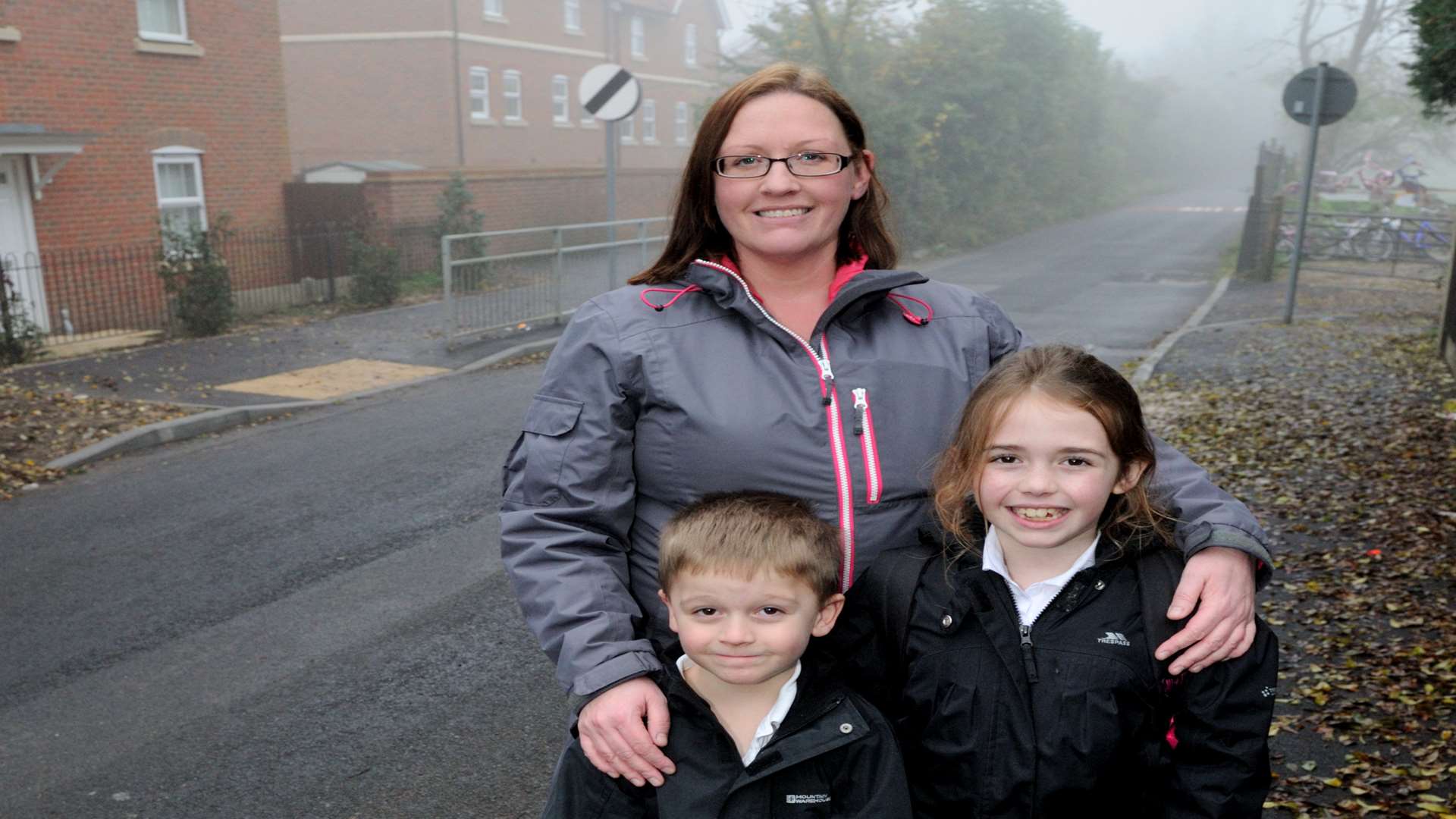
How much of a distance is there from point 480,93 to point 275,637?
3167 cm

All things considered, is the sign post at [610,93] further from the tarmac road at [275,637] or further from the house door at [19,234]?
the house door at [19,234]

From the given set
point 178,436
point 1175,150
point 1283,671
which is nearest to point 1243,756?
point 1283,671

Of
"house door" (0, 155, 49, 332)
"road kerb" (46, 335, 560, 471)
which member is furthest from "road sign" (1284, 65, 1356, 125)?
"house door" (0, 155, 49, 332)

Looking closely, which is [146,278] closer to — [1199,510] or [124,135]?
[124,135]

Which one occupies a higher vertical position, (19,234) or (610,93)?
(610,93)

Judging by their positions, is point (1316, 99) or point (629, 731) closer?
point (629, 731)

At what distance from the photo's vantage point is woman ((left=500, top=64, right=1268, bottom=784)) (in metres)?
2.07

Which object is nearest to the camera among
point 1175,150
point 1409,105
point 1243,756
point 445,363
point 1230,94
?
point 1243,756

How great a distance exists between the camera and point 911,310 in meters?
2.37

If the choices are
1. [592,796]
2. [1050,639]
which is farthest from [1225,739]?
[592,796]

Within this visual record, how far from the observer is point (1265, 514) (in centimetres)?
686

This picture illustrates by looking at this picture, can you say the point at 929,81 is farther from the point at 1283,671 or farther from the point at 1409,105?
the point at 1283,671

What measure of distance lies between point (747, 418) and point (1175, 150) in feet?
257

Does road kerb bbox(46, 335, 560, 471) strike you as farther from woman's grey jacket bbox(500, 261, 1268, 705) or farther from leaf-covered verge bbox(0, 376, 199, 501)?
woman's grey jacket bbox(500, 261, 1268, 705)
